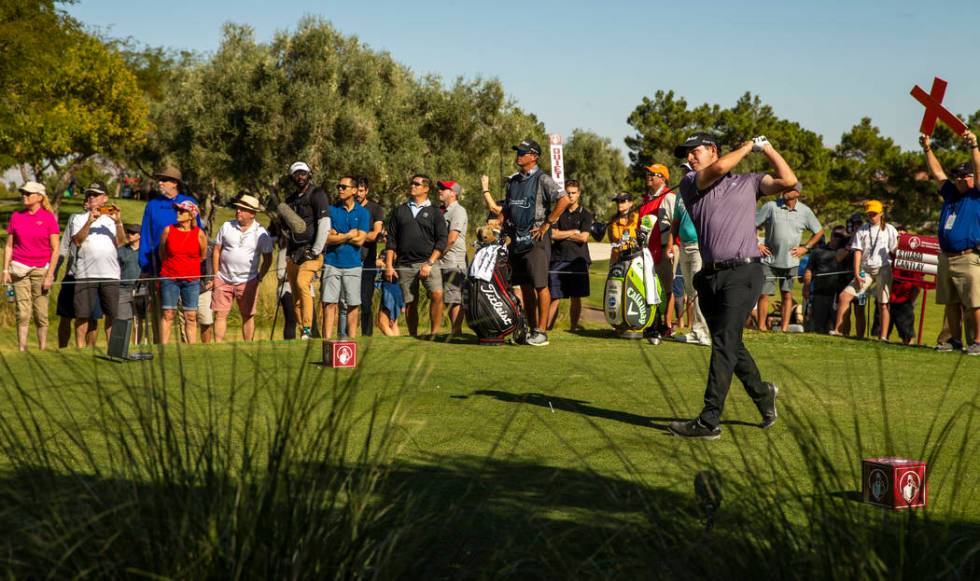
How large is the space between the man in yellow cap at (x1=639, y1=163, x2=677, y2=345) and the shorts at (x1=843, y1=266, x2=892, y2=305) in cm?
374

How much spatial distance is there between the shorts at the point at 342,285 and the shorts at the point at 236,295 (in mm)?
830

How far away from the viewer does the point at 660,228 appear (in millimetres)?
13805

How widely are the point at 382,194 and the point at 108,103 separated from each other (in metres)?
21.4

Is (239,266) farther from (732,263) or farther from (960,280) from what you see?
(960,280)

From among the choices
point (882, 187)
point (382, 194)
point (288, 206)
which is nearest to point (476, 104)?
point (382, 194)

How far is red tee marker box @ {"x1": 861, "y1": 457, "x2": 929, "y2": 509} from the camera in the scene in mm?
4973

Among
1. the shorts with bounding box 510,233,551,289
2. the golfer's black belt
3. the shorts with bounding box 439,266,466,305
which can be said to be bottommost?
the shorts with bounding box 439,266,466,305

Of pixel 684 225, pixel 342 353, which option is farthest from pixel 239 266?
pixel 684 225

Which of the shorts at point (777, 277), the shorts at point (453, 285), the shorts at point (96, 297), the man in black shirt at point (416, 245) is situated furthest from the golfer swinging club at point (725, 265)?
the shorts at point (777, 277)

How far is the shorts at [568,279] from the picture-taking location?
15328 mm

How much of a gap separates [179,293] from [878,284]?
9.75 meters

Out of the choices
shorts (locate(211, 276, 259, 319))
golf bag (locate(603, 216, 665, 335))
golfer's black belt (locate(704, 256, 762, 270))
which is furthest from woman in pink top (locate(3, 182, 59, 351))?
golfer's black belt (locate(704, 256, 762, 270))

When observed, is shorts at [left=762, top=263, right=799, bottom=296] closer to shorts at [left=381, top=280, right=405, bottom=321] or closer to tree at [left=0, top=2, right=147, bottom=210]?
shorts at [left=381, top=280, right=405, bottom=321]

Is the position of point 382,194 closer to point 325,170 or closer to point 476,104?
point 325,170
